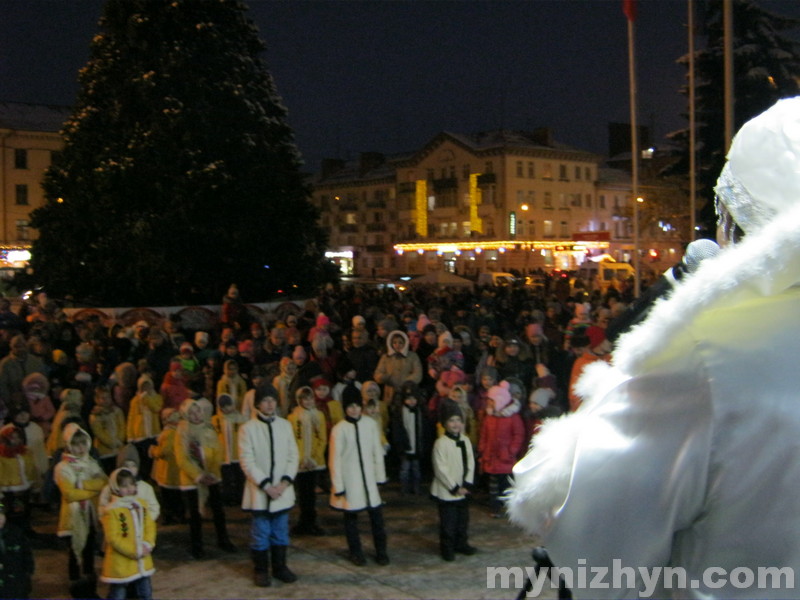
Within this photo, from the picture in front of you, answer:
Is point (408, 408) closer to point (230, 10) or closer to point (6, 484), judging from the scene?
point (6, 484)

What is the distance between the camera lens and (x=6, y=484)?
820 centimetres

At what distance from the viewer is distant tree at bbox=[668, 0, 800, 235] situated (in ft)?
80.5

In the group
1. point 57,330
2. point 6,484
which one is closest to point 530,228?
point 57,330

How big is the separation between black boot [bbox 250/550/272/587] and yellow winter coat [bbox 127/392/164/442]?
3030mm

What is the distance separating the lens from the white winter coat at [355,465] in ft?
24.9

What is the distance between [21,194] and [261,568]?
60.4m

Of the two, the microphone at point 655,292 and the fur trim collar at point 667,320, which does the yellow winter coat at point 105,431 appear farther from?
the fur trim collar at point 667,320

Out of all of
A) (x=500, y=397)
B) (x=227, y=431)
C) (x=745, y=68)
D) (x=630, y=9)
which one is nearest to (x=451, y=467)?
(x=500, y=397)

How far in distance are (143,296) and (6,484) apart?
1365 centimetres

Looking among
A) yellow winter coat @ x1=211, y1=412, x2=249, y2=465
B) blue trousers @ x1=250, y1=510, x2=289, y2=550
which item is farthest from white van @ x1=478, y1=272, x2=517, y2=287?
blue trousers @ x1=250, y1=510, x2=289, y2=550

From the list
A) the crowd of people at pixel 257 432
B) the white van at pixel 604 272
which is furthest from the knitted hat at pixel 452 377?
the white van at pixel 604 272

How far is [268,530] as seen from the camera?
286 inches

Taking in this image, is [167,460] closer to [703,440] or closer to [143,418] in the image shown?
[143,418]

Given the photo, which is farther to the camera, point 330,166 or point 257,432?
point 330,166
